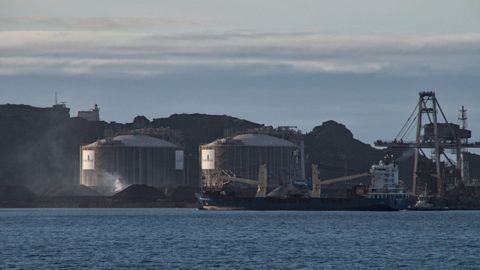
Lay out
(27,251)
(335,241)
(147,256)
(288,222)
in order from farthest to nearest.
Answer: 1. (288,222)
2. (335,241)
3. (27,251)
4. (147,256)

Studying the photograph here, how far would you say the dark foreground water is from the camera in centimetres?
9994

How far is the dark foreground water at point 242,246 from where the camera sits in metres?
99.9

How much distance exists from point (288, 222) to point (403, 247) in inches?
2446

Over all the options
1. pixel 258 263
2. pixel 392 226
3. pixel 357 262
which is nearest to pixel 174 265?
pixel 258 263

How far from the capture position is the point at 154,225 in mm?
173250

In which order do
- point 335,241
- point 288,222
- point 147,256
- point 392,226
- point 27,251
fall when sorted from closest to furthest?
point 147,256 < point 27,251 < point 335,241 < point 392,226 < point 288,222

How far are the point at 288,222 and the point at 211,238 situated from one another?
1881 inches

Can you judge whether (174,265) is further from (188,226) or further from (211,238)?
(188,226)

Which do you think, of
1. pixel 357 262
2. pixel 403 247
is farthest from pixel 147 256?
pixel 403 247

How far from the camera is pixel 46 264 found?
99.3m

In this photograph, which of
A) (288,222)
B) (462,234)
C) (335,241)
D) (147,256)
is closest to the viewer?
(147,256)

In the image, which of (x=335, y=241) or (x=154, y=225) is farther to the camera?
(x=154, y=225)

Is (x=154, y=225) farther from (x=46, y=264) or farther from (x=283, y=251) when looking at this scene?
(x=46, y=264)

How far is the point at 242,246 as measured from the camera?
391ft
